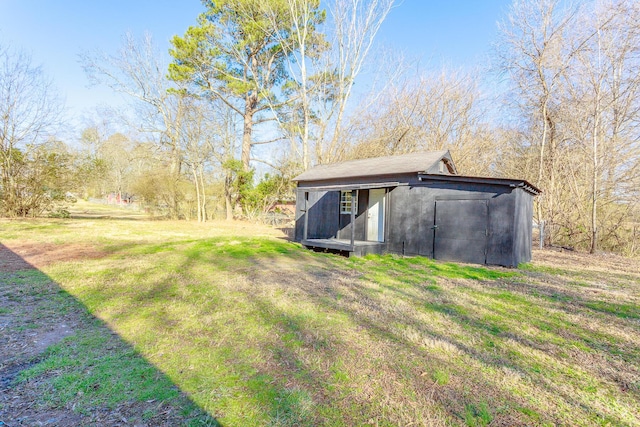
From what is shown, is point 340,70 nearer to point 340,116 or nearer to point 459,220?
point 340,116

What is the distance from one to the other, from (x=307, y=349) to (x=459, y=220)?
21.4 feet

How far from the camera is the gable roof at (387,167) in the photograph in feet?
28.7

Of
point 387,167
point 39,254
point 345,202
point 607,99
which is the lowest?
point 39,254

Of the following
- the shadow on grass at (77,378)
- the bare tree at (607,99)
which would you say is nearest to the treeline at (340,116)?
Answer: the bare tree at (607,99)

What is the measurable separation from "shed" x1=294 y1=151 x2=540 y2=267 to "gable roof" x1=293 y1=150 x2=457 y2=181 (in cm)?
3

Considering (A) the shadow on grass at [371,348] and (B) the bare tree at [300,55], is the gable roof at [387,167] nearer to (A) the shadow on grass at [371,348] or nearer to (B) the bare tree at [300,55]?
(A) the shadow on grass at [371,348]

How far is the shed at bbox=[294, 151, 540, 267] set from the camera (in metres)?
7.44

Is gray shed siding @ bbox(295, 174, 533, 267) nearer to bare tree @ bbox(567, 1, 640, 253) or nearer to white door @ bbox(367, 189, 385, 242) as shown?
white door @ bbox(367, 189, 385, 242)

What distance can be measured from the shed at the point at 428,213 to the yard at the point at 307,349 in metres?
2.14

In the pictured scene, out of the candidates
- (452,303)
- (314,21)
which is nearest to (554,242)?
(452,303)

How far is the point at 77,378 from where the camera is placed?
221 cm

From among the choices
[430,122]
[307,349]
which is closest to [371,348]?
[307,349]

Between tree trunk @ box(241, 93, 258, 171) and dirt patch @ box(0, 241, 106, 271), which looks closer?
dirt patch @ box(0, 241, 106, 271)

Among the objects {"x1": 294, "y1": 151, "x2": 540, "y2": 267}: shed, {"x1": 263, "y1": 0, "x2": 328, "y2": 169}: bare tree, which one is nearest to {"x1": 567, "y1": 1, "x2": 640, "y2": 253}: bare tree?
{"x1": 294, "y1": 151, "x2": 540, "y2": 267}: shed
